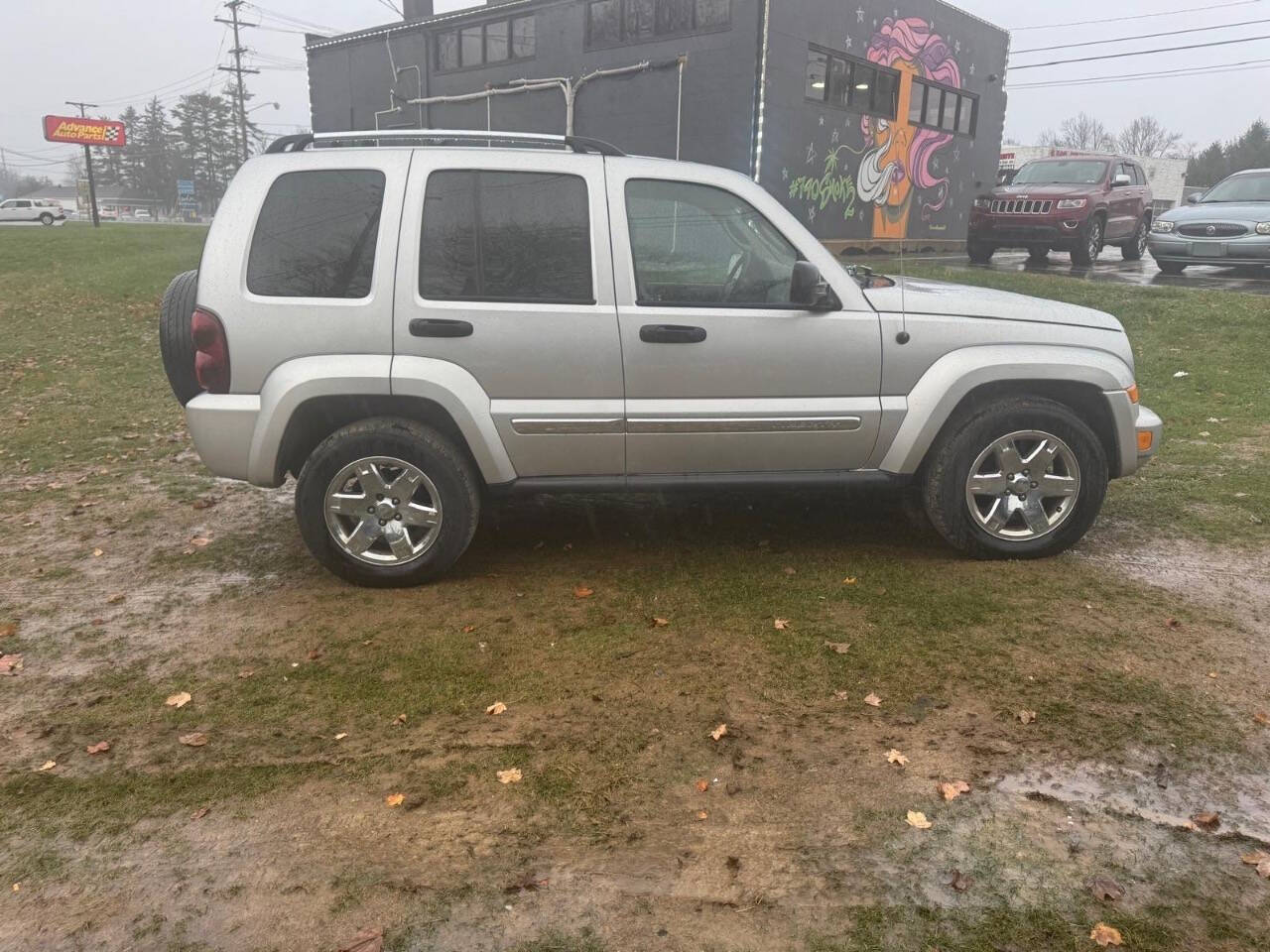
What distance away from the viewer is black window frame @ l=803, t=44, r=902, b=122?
17656 millimetres

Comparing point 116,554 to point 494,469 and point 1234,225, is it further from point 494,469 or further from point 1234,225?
→ point 1234,225

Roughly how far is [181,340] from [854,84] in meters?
17.0

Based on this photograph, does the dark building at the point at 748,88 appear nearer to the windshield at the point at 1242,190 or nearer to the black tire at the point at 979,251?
the black tire at the point at 979,251

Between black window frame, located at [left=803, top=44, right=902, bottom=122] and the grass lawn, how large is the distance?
1404 centimetres

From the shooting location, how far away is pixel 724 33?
54.2 feet

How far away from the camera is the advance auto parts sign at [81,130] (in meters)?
51.8

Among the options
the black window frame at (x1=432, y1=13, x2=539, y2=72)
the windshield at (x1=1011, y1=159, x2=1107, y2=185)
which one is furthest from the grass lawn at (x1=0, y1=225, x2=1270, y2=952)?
the black window frame at (x1=432, y1=13, x2=539, y2=72)

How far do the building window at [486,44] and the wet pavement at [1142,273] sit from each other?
896cm

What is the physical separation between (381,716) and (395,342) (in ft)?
5.33

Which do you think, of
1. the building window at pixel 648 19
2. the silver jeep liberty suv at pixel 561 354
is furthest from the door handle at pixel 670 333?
the building window at pixel 648 19

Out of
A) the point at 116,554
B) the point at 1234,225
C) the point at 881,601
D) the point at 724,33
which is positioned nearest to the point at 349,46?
the point at 724,33

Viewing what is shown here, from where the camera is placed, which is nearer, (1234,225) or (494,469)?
(494,469)

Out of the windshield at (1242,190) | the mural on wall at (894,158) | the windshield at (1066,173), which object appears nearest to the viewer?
the windshield at (1242,190)

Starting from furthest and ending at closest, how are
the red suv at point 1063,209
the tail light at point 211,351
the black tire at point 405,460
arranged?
the red suv at point 1063,209 < the black tire at point 405,460 < the tail light at point 211,351
